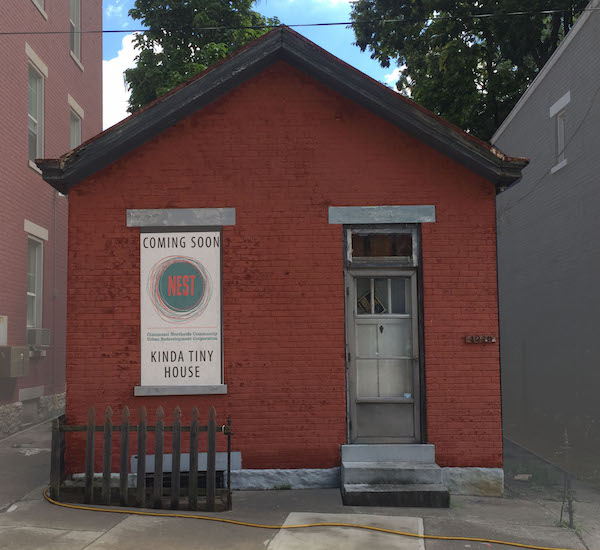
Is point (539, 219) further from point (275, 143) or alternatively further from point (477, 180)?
point (275, 143)

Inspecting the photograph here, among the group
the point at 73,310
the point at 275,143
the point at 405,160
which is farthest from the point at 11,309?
the point at 405,160

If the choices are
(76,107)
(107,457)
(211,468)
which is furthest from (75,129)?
(211,468)

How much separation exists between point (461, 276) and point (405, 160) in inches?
65.4

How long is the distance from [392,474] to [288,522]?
164cm

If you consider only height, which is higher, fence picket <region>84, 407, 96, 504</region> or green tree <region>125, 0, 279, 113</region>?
green tree <region>125, 0, 279, 113</region>

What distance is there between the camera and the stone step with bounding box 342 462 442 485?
320 inches

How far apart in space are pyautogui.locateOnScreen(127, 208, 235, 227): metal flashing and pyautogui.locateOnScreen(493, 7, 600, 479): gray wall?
6.69 metres

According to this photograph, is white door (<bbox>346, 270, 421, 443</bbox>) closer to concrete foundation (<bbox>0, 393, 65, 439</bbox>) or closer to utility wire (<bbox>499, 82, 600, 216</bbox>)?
utility wire (<bbox>499, 82, 600, 216</bbox>)

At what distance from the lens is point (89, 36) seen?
62.4 ft

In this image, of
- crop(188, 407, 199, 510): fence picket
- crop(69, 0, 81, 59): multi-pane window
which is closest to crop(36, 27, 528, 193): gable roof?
crop(188, 407, 199, 510): fence picket

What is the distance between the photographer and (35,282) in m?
15.0

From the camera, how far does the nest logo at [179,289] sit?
8.79 m

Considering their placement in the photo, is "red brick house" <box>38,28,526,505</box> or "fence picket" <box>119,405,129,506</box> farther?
"red brick house" <box>38,28,526,505</box>

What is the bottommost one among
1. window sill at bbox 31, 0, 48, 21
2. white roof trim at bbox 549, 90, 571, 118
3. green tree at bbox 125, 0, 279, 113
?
white roof trim at bbox 549, 90, 571, 118
